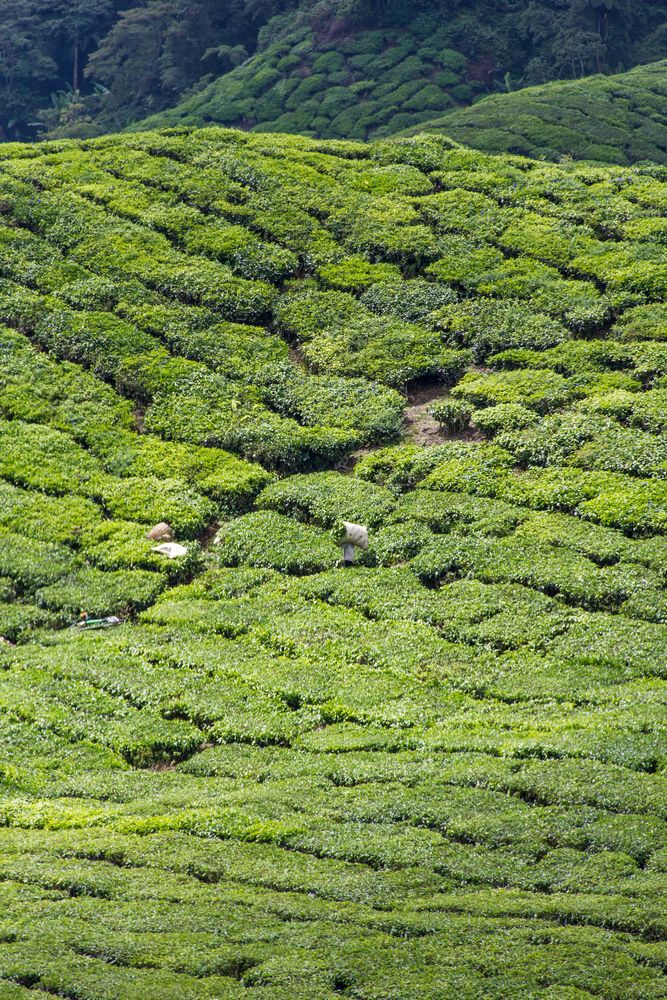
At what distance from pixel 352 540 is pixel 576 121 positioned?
4748 cm

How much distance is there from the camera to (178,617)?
2556 centimetres

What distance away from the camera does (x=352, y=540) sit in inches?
1090

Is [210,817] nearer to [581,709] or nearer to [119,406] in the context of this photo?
[581,709]

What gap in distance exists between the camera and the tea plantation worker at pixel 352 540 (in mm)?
27344

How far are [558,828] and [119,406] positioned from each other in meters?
20.9

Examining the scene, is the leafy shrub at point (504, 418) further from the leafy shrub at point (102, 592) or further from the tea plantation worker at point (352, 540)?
the leafy shrub at point (102, 592)

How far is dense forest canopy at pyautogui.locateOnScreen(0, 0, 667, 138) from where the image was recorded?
84688mm

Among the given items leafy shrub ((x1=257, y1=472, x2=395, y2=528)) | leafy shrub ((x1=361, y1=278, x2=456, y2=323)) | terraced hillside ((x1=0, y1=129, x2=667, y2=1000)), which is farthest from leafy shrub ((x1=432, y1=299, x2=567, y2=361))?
leafy shrub ((x1=257, y1=472, x2=395, y2=528))

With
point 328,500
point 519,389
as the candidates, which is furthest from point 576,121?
point 328,500

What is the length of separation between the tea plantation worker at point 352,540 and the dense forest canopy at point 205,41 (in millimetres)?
64435

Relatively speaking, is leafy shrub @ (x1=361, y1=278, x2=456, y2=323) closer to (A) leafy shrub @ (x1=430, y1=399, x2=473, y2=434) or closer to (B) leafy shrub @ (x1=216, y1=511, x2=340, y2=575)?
(A) leafy shrub @ (x1=430, y1=399, x2=473, y2=434)

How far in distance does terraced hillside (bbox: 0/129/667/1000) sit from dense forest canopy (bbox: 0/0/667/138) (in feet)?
137

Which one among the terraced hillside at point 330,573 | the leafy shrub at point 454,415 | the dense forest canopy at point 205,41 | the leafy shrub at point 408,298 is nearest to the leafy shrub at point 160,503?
the terraced hillside at point 330,573

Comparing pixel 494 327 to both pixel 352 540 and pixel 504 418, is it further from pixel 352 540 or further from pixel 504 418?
pixel 352 540
